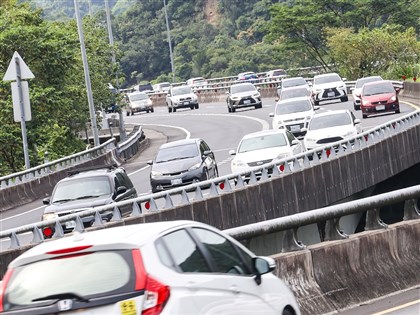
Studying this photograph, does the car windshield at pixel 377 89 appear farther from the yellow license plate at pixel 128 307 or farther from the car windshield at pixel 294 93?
the yellow license plate at pixel 128 307

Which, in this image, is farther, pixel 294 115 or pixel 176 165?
pixel 294 115

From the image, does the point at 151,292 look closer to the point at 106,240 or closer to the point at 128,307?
the point at 128,307

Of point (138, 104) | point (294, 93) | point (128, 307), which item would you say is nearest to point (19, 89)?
point (128, 307)

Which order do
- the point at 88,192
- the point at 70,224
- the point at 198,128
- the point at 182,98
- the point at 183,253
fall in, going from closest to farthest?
the point at 183,253, the point at 70,224, the point at 88,192, the point at 198,128, the point at 182,98

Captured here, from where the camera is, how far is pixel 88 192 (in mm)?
24844

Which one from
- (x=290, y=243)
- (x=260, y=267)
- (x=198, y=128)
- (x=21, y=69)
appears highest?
(x=21, y=69)

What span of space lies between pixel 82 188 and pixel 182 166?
227 inches

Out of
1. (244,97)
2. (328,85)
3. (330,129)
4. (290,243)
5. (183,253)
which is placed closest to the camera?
(183,253)

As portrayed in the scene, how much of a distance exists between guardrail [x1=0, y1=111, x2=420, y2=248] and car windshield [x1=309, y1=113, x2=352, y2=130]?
1872 millimetres

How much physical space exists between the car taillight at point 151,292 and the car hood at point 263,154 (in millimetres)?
23350

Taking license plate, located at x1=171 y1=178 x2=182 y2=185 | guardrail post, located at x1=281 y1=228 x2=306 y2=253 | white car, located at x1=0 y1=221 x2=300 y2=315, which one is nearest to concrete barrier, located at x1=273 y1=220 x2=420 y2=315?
guardrail post, located at x1=281 y1=228 x2=306 y2=253

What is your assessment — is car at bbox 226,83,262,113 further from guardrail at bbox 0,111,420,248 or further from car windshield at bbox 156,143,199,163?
car windshield at bbox 156,143,199,163

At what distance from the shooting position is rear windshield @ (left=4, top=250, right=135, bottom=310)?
7.88m

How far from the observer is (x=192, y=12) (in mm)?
159375
